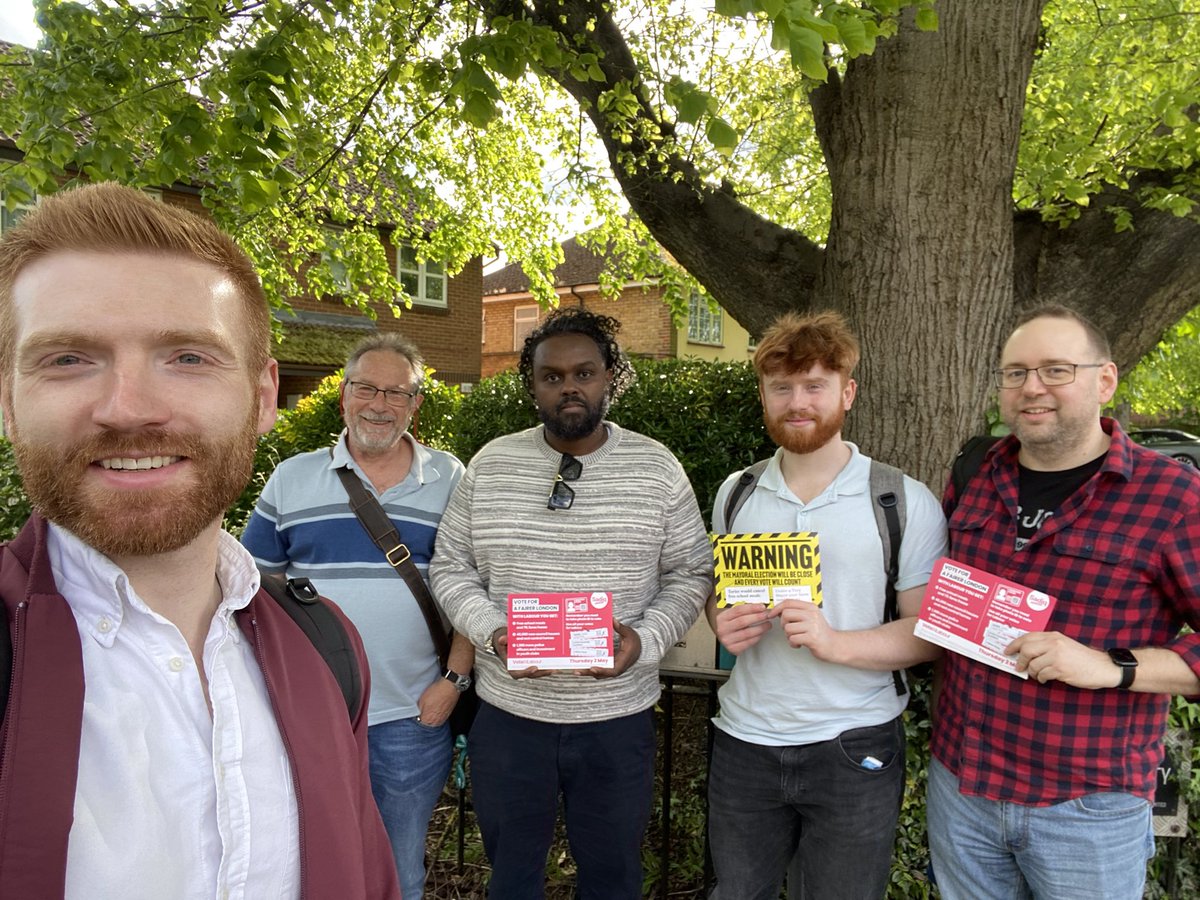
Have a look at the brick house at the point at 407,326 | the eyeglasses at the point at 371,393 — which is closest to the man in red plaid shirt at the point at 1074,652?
the eyeglasses at the point at 371,393

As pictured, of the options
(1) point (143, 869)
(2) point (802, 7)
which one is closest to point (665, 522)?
(2) point (802, 7)

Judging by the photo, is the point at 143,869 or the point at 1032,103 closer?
the point at 143,869

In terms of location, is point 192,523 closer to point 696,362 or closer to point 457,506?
point 457,506

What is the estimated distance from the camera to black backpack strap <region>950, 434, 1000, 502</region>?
102 inches

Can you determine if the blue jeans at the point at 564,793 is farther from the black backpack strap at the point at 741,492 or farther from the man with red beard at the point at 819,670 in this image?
the black backpack strap at the point at 741,492

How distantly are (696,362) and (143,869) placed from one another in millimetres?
4787

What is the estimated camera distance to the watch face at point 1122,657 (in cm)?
208

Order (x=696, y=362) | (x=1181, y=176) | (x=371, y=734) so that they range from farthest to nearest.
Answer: (x=696, y=362), (x=1181, y=176), (x=371, y=734)

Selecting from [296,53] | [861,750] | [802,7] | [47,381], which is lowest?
[861,750]

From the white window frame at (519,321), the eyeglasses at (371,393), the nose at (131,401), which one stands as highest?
the white window frame at (519,321)

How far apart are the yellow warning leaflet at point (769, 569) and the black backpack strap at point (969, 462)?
597 millimetres

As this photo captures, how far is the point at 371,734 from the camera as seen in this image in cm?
287

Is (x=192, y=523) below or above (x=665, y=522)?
above

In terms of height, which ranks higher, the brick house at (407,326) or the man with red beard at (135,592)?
the brick house at (407,326)
